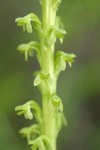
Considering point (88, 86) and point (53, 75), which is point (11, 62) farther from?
point (53, 75)

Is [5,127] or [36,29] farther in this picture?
[5,127]

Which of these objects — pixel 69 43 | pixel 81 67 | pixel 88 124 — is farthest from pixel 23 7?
pixel 88 124

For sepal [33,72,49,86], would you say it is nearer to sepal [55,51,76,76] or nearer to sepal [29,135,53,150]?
sepal [55,51,76,76]

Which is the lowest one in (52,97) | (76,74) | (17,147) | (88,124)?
(88,124)

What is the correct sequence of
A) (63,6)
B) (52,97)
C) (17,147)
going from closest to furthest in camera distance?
(52,97), (17,147), (63,6)

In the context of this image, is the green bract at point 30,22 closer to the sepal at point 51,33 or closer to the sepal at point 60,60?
the sepal at point 51,33

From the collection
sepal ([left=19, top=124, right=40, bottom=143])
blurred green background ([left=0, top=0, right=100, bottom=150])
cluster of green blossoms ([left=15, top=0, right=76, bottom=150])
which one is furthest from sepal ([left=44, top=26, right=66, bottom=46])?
blurred green background ([left=0, top=0, right=100, bottom=150])

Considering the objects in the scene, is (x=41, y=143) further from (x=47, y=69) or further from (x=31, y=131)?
(x=47, y=69)
